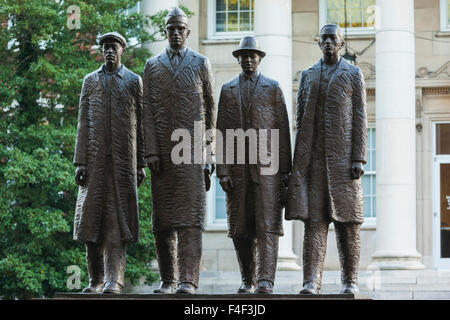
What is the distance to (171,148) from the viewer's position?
1470 centimetres

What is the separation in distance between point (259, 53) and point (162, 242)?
2.56 m

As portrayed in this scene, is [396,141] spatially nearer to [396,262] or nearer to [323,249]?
[396,262]

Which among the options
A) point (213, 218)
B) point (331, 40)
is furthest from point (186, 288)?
point (213, 218)

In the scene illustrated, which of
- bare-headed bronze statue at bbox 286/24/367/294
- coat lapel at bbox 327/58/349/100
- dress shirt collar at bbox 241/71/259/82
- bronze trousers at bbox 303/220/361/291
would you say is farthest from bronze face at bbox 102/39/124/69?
bronze trousers at bbox 303/220/361/291

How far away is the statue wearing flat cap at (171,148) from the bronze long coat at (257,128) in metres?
0.28

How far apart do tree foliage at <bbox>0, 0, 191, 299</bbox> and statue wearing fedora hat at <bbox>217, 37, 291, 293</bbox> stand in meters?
11.3

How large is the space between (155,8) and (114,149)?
17.7 meters

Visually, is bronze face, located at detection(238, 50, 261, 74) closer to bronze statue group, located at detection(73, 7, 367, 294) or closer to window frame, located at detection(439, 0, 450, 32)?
bronze statue group, located at detection(73, 7, 367, 294)

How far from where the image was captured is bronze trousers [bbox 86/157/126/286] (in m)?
14.9

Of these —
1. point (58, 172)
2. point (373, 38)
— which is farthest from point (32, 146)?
point (373, 38)

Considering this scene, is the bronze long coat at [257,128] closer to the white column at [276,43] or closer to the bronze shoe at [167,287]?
the bronze shoe at [167,287]

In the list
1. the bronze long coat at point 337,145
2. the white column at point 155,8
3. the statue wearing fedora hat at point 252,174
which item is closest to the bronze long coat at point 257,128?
the statue wearing fedora hat at point 252,174
